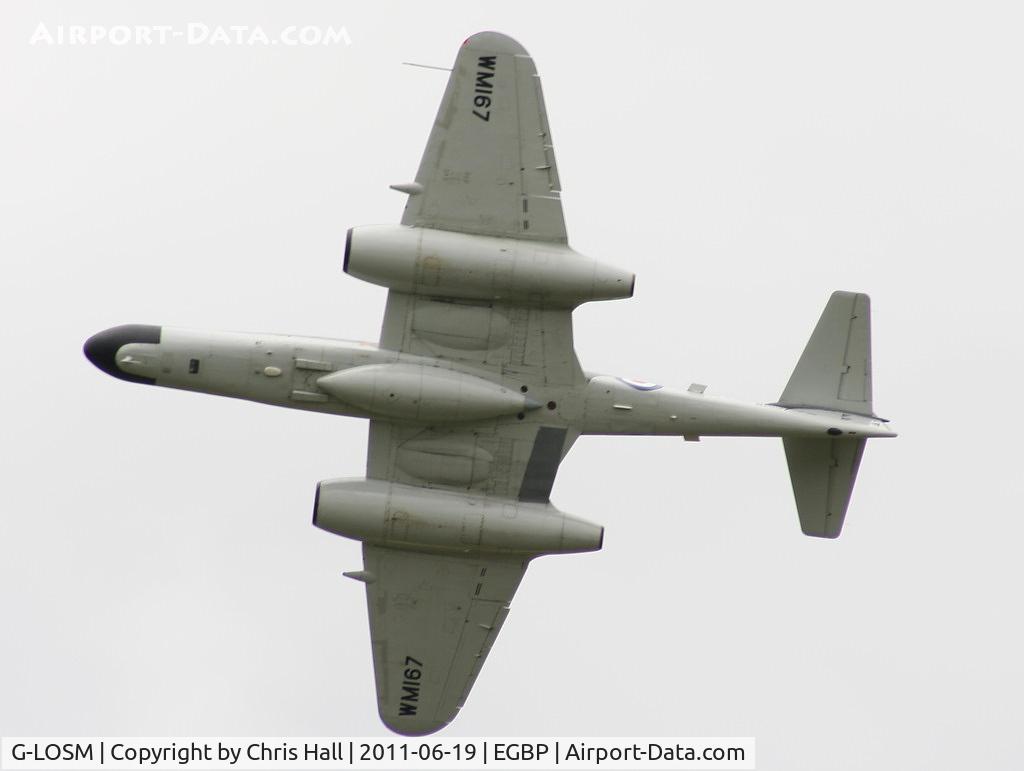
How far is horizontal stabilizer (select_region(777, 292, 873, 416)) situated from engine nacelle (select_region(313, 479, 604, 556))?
4.14 metres

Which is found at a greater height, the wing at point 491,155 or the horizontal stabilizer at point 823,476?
the wing at point 491,155

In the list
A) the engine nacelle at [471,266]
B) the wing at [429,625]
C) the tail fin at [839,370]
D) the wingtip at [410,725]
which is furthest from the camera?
the wingtip at [410,725]

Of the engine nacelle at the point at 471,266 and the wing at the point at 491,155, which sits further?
the wing at the point at 491,155

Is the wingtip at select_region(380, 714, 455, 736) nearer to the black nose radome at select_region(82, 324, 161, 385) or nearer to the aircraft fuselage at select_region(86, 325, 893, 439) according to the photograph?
the aircraft fuselage at select_region(86, 325, 893, 439)

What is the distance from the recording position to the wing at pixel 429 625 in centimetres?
2897

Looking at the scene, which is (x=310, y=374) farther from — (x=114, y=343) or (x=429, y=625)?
(x=429, y=625)

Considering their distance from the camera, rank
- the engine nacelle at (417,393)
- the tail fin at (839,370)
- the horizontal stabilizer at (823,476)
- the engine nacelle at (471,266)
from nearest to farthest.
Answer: the engine nacelle at (471,266), the engine nacelle at (417,393), the tail fin at (839,370), the horizontal stabilizer at (823,476)

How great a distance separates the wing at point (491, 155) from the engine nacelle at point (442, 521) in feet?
13.9

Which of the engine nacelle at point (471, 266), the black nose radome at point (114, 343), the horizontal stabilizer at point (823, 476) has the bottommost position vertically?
the horizontal stabilizer at point (823, 476)

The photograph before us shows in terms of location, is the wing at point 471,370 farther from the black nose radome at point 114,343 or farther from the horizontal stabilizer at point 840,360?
the horizontal stabilizer at point 840,360

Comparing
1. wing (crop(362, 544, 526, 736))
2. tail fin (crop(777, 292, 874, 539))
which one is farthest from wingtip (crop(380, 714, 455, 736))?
tail fin (crop(777, 292, 874, 539))

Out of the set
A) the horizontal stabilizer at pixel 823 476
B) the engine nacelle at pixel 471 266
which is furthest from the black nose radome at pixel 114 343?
the horizontal stabilizer at pixel 823 476

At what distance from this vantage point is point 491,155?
27.2m

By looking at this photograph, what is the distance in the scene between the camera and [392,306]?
27.4 metres
